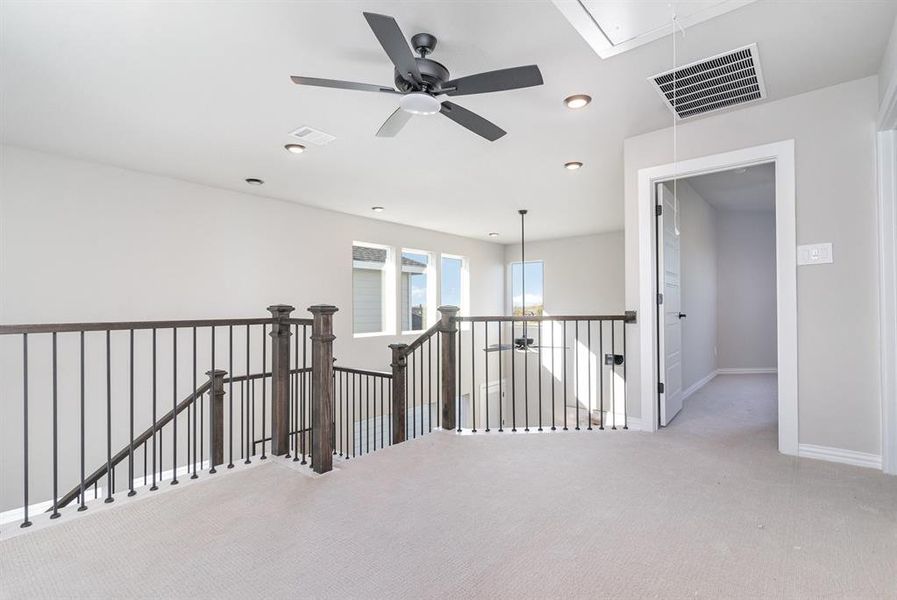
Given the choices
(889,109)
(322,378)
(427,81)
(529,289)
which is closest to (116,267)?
(322,378)

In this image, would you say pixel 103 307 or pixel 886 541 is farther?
pixel 103 307

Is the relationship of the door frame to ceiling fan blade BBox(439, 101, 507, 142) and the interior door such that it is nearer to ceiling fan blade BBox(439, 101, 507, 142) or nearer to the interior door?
the interior door

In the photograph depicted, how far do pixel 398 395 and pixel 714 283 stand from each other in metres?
5.21

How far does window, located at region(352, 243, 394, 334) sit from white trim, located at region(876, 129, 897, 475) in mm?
5409

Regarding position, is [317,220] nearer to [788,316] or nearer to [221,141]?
[221,141]

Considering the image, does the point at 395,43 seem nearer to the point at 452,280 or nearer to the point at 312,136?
the point at 312,136

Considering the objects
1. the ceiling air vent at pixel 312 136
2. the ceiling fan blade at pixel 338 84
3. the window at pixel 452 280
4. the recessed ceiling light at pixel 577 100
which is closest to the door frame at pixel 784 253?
the recessed ceiling light at pixel 577 100

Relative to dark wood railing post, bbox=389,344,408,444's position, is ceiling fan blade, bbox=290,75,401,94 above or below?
above

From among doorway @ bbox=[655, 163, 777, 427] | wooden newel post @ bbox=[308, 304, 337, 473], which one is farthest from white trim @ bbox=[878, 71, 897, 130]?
wooden newel post @ bbox=[308, 304, 337, 473]

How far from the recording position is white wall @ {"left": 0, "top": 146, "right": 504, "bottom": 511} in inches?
137

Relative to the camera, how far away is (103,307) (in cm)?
393

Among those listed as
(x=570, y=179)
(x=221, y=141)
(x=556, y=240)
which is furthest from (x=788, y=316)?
(x=556, y=240)

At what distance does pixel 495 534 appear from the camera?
183 cm

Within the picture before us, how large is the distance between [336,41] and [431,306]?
5.59m
